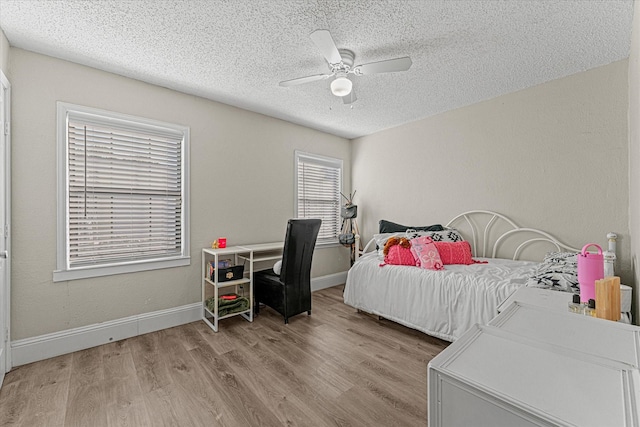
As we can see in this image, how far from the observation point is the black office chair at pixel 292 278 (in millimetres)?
2922

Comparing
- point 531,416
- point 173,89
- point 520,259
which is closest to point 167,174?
point 173,89

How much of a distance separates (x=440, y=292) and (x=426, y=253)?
1.51 ft

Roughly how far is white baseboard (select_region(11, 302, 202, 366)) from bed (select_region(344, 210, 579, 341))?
1873 millimetres

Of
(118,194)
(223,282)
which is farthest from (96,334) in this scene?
(118,194)

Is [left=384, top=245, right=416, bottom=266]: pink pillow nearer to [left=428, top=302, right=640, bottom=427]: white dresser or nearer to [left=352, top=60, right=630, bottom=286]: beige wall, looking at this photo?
[left=352, top=60, right=630, bottom=286]: beige wall

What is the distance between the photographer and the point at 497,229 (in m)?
3.18

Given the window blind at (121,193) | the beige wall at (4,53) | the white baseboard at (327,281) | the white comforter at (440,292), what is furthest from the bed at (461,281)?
the beige wall at (4,53)

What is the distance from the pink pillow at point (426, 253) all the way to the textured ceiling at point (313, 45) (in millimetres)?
1642

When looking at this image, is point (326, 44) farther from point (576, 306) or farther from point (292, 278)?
point (292, 278)

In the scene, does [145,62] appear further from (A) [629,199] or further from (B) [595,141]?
(A) [629,199]

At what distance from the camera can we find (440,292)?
99.0 inches

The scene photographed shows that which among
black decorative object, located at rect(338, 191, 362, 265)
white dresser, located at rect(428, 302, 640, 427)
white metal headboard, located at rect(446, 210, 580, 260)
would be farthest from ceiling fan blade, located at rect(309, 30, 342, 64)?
black decorative object, located at rect(338, 191, 362, 265)

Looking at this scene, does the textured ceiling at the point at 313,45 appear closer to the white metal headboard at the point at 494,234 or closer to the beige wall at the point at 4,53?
the beige wall at the point at 4,53

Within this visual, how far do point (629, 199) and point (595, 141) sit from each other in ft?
1.94
